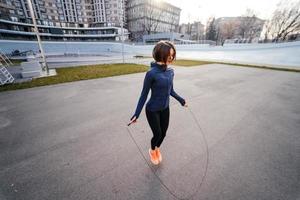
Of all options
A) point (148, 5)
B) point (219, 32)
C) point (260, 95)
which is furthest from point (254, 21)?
point (260, 95)

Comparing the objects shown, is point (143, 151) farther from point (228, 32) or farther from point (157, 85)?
→ point (228, 32)

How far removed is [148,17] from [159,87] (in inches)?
2807

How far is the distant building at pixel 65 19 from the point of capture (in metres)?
44.5

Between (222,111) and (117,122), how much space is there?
2.92 meters

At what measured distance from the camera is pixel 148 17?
Answer: 6284 cm

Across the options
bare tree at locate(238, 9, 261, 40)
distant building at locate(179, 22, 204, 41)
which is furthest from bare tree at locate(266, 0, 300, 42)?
distant building at locate(179, 22, 204, 41)

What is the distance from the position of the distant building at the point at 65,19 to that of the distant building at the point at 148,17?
798cm

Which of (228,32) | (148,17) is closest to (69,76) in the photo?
(228,32)

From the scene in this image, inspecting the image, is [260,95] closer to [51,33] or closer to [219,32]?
[219,32]

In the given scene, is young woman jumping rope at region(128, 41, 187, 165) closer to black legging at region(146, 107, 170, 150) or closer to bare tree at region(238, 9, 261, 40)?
black legging at region(146, 107, 170, 150)

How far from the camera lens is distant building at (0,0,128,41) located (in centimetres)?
4450

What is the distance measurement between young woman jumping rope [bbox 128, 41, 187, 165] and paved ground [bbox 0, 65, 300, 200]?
0.63 m

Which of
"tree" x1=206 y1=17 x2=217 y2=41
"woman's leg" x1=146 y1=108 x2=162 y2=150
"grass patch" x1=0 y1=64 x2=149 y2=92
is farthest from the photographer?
"tree" x1=206 y1=17 x2=217 y2=41

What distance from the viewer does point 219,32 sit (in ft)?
178
